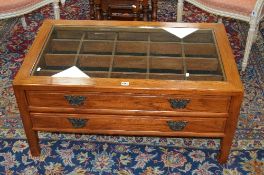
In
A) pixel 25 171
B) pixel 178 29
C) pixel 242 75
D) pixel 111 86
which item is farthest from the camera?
pixel 242 75

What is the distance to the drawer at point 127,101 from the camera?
1.82m

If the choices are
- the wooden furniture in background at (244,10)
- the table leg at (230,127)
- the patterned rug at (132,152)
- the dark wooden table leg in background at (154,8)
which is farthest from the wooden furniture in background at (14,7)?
the table leg at (230,127)

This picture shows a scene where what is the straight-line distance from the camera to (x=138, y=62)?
6.59 ft

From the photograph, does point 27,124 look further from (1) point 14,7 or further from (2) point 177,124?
(1) point 14,7

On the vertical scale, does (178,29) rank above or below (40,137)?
above

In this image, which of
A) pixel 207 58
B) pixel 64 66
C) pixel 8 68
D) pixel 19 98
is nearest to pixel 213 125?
pixel 207 58

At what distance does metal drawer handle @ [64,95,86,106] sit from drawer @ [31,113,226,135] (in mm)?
95

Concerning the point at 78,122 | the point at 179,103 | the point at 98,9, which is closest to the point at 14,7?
the point at 98,9

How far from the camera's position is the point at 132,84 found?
179 centimetres

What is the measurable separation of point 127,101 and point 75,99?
271mm

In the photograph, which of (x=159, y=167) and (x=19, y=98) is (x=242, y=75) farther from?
(x=19, y=98)

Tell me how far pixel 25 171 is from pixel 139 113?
77 centimetres

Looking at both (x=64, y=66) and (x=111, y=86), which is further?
(x=64, y=66)

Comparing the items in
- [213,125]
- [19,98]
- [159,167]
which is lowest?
[159,167]
